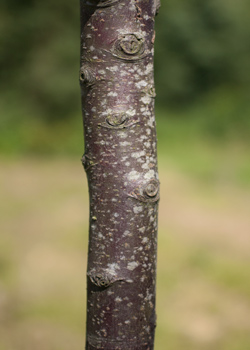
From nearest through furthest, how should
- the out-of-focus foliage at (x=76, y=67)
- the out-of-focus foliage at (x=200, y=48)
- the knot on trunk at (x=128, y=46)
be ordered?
1. the knot on trunk at (x=128, y=46)
2. the out-of-focus foliage at (x=76, y=67)
3. the out-of-focus foliage at (x=200, y=48)

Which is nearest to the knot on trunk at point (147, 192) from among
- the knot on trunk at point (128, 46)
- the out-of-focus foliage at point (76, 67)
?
the knot on trunk at point (128, 46)

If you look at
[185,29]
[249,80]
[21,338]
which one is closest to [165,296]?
[21,338]

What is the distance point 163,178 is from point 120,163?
23.5 ft

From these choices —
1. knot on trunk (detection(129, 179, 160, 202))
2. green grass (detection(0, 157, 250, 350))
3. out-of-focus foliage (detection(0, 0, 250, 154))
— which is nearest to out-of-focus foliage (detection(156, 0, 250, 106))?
out-of-focus foliage (detection(0, 0, 250, 154))

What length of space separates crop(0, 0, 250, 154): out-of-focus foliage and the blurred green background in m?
0.02

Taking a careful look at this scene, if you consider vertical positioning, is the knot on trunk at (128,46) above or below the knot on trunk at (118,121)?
above

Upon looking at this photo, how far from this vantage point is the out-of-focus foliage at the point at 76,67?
10461 millimetres

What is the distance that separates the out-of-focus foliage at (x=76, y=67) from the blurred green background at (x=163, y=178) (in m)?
0.02

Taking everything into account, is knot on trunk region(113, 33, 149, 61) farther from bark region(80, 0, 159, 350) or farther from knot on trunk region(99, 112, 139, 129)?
knot on trunk region(99, 112, 139, 129)

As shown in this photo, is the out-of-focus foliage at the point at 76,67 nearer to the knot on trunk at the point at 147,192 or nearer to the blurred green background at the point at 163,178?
the blurred green background at the point at 163,178

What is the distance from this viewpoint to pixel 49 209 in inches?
289

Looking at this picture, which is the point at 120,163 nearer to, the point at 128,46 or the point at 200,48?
the point at 128,46

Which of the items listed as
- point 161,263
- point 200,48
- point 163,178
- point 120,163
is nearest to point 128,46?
point 120,163

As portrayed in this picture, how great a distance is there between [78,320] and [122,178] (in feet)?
11.4
